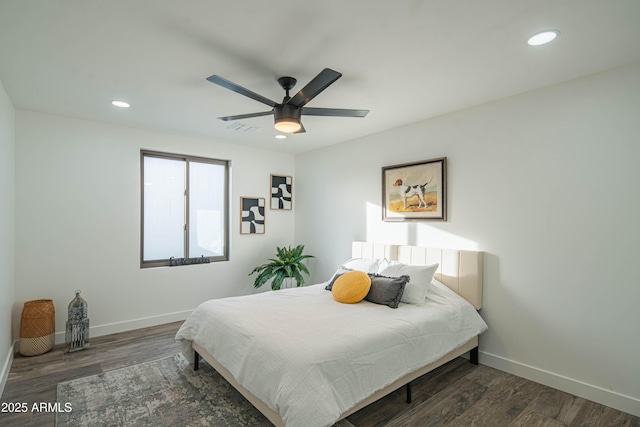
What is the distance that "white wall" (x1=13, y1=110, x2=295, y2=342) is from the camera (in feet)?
11.5

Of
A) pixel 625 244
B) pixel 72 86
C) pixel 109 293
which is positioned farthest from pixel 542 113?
pixel 109 293

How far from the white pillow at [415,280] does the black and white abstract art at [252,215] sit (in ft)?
8.33

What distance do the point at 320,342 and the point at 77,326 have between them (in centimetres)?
297

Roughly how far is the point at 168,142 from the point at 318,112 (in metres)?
2.73

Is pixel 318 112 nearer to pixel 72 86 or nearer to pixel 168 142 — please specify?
pixel 72 86

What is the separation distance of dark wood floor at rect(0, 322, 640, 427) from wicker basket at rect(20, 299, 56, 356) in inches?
3.4

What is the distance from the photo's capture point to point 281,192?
554 centimetres

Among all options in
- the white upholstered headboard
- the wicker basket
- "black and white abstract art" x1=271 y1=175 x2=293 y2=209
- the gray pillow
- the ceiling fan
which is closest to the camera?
the ceiling fan

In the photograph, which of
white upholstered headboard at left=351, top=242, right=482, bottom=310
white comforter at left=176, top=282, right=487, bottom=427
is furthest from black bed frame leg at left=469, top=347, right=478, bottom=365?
Result: white upholstered headboard at left=351, top=242, right=482, bottom=310

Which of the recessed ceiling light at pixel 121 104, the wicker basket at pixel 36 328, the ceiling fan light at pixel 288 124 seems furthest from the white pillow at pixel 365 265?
the wicker basket at pixel 36 328

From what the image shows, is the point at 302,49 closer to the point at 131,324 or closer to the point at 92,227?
the point at 92,227

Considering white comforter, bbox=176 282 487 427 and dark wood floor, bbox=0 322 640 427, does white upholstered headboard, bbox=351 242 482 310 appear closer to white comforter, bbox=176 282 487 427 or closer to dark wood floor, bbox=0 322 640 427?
white comforter, bbox=176 282 487 427

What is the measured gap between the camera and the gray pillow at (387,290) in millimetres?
3000

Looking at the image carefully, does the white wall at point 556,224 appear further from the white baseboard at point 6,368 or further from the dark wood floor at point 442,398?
the white baseboard at point 6,368
